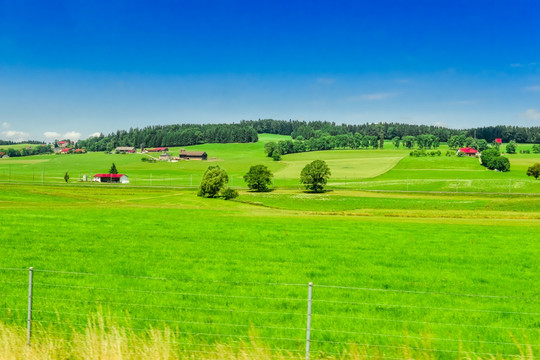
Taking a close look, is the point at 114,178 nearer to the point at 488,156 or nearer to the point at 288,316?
the point at 488,156

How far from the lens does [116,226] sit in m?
30.8

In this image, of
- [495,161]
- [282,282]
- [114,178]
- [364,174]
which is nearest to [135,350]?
[282,282]

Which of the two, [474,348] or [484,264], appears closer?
[474,348]

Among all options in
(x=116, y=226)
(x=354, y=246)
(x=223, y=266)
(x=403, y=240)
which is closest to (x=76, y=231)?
(x=116, y=226)

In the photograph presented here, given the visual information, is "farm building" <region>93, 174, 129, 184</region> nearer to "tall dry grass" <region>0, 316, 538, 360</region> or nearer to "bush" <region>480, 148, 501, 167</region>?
"bush" <region>480, 148, 501, 167</region>

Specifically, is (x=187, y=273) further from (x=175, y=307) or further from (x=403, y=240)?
(x=403, y=240)

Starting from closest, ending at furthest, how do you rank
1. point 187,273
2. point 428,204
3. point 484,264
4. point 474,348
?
point 474,348 → point 187,273 → point 484,264 → point 428,204

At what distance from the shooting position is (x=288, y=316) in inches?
464

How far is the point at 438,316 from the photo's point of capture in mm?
11992

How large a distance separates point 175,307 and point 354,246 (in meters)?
14.8

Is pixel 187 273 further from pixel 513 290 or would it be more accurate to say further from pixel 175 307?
pixel 513 290

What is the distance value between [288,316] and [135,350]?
4.55 meters

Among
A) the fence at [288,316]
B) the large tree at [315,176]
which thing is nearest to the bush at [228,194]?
the large tree at [315,176]

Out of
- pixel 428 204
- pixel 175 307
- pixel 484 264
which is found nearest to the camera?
pixel 175 307
